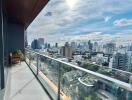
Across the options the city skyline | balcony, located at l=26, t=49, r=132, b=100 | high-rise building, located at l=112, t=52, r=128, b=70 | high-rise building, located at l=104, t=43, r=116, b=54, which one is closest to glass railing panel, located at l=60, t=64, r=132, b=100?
balcony, located at l=26, t=49, r=132, b=100

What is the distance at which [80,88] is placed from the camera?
8.96 feet

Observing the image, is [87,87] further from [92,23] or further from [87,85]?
[92,23]

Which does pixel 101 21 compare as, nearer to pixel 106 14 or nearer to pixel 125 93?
pixel 106 14

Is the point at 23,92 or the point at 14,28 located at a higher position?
the point at 14,28

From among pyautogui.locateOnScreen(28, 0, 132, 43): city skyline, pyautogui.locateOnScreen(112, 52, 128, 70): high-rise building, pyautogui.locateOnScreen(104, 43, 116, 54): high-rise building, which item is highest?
pyautogui.locateOnScreen(28, 0, 132, 43): city skyline

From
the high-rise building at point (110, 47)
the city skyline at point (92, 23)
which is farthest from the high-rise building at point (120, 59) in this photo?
the city skyline at point (92, 23)

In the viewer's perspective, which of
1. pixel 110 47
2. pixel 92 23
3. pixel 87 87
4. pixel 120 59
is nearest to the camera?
pixel 87 87

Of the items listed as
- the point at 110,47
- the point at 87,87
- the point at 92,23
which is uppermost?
the point at 92,23

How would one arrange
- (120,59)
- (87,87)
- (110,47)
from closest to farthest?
(87,87), (120,59), (110,47)

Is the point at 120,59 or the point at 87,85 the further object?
the point at 120,59

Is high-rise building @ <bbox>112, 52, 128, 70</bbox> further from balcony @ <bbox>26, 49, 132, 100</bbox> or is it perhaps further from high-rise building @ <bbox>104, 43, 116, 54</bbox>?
balcony @ <bbox>26, 49, 132, 100</bbox>

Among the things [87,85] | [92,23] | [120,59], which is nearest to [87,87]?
[87,85]

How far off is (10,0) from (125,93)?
18.2 ft

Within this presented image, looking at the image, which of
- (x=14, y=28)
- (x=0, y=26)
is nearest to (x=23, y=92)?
(x=0, y=26)
